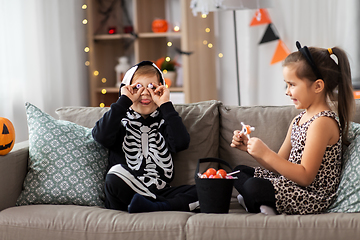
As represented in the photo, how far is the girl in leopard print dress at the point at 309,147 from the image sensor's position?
57.5 inches

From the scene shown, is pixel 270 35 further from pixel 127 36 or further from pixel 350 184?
pixel 350 184

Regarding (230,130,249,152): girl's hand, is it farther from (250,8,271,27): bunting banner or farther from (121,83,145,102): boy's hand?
(250,8,271,27): bunting banner

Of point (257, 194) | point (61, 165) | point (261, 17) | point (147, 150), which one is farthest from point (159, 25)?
point (257, 194)

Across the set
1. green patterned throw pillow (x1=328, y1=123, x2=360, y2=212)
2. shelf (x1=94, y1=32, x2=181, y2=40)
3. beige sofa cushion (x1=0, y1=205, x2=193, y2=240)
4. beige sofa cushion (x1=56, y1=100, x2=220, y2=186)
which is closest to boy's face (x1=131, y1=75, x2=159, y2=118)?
beige sofa cushion (x1=56, y1=100, x2=220, y2=186)

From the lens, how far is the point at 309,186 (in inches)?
59.6

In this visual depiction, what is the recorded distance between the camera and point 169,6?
3.56 metres

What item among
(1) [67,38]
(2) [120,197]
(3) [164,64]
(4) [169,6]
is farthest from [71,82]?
(2) [120,197]

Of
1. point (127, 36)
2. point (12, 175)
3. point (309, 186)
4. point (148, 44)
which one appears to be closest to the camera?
point (309, 186)

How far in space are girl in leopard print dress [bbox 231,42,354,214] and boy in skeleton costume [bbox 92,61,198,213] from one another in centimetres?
28

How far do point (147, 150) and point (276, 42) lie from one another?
1.93 metres

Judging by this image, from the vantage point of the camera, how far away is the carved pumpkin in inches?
62.1

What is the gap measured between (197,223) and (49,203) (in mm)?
643

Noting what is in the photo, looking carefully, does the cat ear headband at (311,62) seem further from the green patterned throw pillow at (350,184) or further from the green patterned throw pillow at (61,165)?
the green patterned throw pillow at (61,165)

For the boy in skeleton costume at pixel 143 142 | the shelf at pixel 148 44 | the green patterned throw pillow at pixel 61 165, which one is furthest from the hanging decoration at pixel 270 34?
the green patterned throw pillow at pixel 61 165
